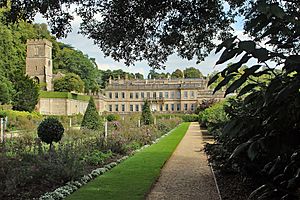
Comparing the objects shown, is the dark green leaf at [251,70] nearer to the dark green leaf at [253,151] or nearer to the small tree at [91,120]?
the dark green leaf at [253,151]

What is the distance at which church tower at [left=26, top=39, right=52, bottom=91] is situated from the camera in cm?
6469

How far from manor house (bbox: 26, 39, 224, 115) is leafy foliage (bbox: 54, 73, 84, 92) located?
1.37 m

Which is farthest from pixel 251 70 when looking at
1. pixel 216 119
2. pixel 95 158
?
pixel 216 119

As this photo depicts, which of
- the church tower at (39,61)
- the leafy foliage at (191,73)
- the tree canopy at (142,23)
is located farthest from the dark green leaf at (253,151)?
the leafy foliage at (191,73)

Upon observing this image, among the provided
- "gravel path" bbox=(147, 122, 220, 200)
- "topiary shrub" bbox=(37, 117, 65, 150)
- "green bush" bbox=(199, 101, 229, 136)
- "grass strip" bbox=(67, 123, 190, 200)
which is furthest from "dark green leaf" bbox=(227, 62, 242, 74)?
"topiary shrub" bbox=(37, 117, 65, 150)

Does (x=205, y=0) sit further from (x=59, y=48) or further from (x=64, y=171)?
(x=59, y=48)

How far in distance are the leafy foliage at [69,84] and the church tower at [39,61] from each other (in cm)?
191

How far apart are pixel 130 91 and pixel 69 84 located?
1530cm

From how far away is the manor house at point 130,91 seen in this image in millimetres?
65188

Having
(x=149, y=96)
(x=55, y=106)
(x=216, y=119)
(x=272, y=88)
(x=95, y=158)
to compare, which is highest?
(x=149, y=96)

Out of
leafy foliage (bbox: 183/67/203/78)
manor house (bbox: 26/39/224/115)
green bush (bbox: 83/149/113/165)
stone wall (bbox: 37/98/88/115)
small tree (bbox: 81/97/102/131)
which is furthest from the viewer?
leafy foliage (bbox: 183/67/203/78)

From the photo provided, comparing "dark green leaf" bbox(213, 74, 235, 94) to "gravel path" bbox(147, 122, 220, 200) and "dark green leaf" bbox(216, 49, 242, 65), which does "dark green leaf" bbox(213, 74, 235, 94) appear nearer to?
"dark green leaf" bbox(216, 49, 242, 65)

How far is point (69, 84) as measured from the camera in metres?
63.1

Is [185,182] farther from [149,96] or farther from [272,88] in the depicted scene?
[149,96]
